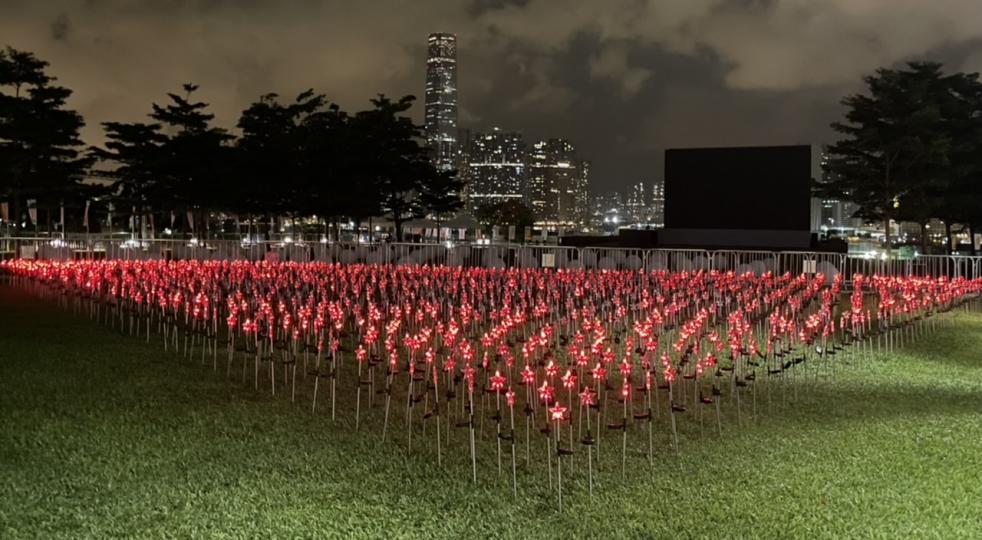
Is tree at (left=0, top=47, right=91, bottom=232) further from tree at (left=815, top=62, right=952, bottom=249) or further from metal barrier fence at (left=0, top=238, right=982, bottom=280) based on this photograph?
tree at (left=815, top=62, right=952, bottom=249)

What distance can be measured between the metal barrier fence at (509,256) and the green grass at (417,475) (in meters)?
13.6

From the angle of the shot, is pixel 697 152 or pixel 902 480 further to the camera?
pixel 697 152

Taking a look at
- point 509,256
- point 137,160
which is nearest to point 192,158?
point 137,160

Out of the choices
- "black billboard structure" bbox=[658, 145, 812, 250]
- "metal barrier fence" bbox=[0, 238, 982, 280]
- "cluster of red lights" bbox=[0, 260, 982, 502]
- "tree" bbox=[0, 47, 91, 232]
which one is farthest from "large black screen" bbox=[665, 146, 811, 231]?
"tree" bbox=[0, 47, 91, 232]

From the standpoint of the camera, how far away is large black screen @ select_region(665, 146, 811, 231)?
31.1 metres

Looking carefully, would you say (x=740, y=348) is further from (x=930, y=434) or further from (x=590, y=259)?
(x=590, y=259)

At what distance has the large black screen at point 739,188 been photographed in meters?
31.1

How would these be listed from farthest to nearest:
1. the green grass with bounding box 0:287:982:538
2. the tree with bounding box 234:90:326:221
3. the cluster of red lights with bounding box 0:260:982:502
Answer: the tree with bounding box 234:90:326:221, the cluster of red lights with bounding box 0:260:982:502, the green grass with bounding box 0:287:982:538

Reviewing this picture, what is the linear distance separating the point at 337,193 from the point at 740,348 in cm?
2920

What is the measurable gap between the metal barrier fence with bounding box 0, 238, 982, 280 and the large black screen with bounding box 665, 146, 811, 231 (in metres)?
7.04

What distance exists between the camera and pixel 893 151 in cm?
2892

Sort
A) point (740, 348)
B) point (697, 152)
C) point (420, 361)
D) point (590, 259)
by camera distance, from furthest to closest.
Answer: point (697, 152), point (590, 259), point (420, 361), point (740, 348)

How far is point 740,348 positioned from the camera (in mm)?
9805

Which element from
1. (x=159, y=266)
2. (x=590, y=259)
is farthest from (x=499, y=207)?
(x=159, y=266)
